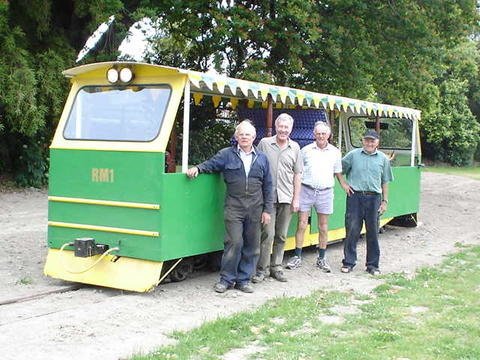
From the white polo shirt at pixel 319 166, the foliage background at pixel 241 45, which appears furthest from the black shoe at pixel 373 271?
the foliage background at pixel 241 45

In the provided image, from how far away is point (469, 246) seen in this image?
10531 millimetres

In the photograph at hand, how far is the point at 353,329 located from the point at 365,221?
8.97 feet

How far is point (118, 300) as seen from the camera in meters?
6.41

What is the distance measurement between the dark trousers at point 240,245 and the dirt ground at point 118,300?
0.21m

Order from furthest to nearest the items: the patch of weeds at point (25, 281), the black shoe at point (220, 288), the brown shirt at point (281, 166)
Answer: the brown shirt at point (281, 166)
the patch of weeds at point (25, 281)
the black shoe at point (220, 288)

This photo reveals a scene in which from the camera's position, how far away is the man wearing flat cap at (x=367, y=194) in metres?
8.18

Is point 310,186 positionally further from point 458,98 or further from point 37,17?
point 458,98

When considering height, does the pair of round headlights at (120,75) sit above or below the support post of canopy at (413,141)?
above

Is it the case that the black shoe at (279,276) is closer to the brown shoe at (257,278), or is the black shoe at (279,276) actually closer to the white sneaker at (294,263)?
the brown shoe at (257,278)

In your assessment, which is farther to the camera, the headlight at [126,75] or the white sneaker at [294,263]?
the white sneaker at [294,263]

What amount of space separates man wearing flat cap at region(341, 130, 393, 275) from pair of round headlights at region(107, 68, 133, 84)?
2.97m

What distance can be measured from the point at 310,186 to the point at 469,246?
373 cm

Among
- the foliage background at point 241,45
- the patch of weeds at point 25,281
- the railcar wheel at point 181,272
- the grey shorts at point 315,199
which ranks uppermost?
the foliage background at point 241,45

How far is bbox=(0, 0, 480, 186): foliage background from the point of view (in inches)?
557
